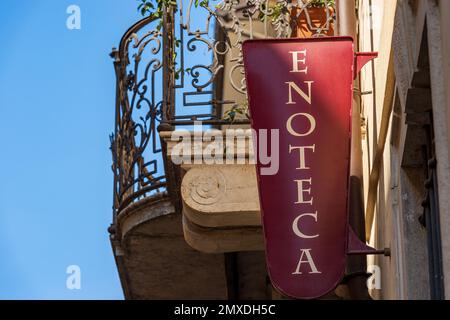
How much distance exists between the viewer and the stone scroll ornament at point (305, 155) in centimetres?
756

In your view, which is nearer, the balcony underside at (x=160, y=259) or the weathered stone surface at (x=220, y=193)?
the weathered stone surface at (x=220, y=193)

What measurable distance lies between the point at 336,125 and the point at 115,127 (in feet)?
15.7

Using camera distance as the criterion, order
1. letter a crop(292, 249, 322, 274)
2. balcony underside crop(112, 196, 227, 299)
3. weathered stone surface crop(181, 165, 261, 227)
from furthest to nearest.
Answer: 1. balcony underside crop(112, 196, 227, 299)
2. weathered stone surface crop(181, 165, 261, 227)
3. letter a crop(292, 249, 322, 274)

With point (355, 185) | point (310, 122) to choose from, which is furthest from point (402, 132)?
point (355, 185)

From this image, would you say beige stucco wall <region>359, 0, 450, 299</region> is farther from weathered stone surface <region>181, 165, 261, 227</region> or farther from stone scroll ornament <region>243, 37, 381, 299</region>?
weathered stone surface <region>181, 165, 261, 227</region>

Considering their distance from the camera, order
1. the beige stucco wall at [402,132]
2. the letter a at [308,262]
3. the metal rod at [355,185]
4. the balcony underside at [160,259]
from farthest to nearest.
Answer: the balcony underside at [160,259]
the metal rod at [355,185]
the letter a at [308,262]
the beige stucco wall at [402,132]

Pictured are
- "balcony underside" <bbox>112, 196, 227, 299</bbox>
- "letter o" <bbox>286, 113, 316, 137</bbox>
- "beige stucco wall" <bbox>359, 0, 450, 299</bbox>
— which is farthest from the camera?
"balcony underside" <bbox>112, 196, 227, 299</bbox>

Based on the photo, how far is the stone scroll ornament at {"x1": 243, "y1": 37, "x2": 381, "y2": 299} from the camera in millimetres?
7562

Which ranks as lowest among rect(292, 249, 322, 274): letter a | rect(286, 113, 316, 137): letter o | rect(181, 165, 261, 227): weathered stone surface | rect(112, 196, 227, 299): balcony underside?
rect(112, 196, 227, 299): balcony underside

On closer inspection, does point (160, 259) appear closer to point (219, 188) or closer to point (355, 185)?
point (219, 188)

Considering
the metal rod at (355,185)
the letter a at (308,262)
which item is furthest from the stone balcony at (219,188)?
the letter a at (308,262)

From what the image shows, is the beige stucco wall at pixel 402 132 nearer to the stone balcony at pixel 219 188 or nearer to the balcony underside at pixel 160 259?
the stone balcony at pixel 219 188

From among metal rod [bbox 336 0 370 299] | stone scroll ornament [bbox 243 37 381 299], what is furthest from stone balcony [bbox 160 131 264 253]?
stone scroll ornament [bbox 243 37 381 299]

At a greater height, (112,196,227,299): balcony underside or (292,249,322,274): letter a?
(292,249,322,274): letter a
